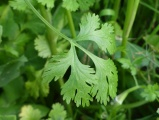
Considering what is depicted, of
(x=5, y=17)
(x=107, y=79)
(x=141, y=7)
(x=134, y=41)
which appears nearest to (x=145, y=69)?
(x=134, y=41)

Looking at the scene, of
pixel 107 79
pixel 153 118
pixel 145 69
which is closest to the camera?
pixel 107 79

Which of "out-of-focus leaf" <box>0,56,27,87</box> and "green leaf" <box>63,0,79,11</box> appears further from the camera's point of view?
"out-of-focus leaf" <box>0,56,27,87</box>

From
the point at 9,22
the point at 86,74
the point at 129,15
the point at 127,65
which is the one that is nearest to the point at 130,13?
the point at 129,15

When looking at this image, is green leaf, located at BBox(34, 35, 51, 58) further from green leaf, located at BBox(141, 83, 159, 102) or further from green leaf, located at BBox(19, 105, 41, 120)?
green leaf, located at BBox(141, 83, 159, 102)

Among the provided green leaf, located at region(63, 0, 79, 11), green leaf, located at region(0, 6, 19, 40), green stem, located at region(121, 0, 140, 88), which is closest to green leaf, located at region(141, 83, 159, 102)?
green stem, located at region(121, 0, 140, 88)

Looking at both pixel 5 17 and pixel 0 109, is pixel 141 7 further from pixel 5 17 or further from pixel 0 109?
pixel 0 109

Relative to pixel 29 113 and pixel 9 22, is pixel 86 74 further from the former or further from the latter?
pixel 9 22
